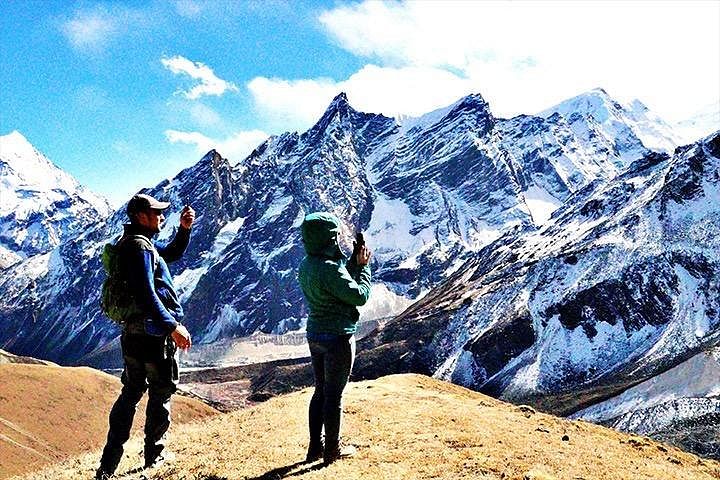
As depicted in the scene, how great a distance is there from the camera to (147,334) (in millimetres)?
9867

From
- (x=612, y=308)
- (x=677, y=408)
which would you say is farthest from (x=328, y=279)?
(x=612, y=308)

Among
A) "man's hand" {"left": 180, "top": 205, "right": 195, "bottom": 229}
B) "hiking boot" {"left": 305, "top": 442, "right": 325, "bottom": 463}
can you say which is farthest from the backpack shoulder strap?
"hiking boot" {"left": 305, "top": 442, "right": 325, "bottom": 463}

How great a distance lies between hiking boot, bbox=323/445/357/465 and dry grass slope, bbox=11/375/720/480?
0.51ft

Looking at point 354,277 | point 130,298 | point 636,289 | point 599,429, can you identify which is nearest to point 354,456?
point 354,277

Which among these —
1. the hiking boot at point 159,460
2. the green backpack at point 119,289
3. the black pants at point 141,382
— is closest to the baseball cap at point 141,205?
the green backpack at point 119,289

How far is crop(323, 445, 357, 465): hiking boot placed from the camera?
10.6 metres

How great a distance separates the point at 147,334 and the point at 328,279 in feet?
9.53

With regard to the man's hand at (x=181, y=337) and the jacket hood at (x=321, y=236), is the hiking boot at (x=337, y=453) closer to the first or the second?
the man's hand at (x=181, y=337)

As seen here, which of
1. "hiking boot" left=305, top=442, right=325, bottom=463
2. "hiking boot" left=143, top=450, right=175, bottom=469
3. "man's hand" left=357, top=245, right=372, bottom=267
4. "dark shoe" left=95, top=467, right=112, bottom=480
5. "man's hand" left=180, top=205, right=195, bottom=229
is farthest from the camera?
"man's hand" left=180, top=205, right=195, bottom=229

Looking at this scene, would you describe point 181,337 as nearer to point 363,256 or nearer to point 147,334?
point 147,334

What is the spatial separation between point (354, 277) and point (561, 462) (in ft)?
15.9

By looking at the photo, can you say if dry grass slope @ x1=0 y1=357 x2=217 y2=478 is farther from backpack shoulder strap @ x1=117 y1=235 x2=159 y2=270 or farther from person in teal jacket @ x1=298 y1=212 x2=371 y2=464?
backpack shoulder strap @ x1=117 y1=235 x2=159 y2=270

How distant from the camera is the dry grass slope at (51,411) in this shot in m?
53.3

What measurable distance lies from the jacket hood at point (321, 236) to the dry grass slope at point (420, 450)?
11.4 feet
